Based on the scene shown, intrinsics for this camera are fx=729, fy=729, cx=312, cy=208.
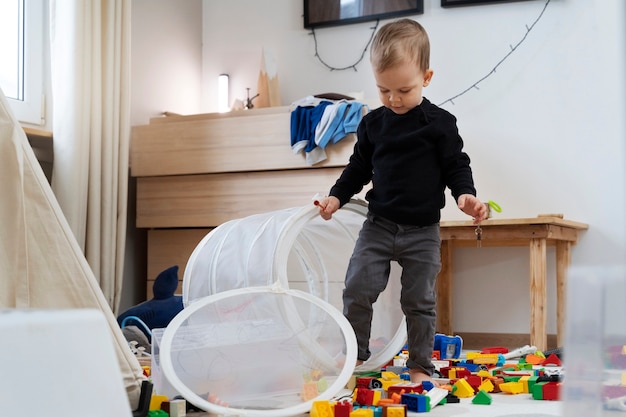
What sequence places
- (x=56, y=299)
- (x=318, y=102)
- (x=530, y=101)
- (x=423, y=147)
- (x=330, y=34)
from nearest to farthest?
(x=56, y=299) < (x=423, y=147) < (x=318, y=102) < (x=530, y=101) < (x=330, y=34)

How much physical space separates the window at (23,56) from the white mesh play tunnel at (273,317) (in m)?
1.11

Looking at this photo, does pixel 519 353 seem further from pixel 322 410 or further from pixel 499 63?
pixel 499 63

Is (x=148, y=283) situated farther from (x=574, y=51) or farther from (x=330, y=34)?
(x=574, y=51)

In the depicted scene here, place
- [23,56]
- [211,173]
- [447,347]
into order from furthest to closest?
[211,173] → [23,56] → [447,347]

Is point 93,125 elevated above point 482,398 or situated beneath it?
elevated above

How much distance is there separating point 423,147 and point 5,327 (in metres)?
1.30

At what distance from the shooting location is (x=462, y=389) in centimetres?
148

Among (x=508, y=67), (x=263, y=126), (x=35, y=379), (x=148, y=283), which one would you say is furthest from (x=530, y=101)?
(x=35, y=379)

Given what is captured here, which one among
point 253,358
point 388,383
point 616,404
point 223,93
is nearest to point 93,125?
point 223,93

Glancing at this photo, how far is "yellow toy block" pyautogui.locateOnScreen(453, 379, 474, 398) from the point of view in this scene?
1.48 m

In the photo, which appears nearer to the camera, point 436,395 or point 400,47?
point 436,395

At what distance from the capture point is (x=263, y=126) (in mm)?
2908

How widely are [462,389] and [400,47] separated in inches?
29.7

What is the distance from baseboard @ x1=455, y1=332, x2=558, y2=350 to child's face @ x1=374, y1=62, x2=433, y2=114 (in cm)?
156
